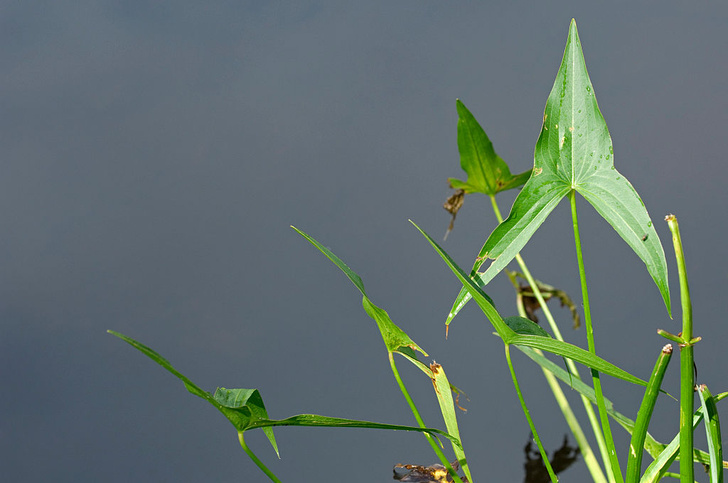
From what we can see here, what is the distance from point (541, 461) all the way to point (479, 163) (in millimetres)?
324

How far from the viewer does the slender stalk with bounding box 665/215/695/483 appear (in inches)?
12.9

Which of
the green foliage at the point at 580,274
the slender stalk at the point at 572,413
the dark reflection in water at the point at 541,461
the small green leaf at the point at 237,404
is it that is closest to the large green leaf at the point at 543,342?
the green foliage at the point at 580,274

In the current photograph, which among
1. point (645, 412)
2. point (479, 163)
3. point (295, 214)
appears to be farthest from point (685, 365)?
point (295, 214)

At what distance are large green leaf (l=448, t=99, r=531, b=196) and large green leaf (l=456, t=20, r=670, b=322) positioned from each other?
0.16m

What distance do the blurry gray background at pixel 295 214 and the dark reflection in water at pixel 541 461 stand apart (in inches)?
0.5

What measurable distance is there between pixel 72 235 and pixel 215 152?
0.22 m

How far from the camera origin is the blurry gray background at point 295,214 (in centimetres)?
75

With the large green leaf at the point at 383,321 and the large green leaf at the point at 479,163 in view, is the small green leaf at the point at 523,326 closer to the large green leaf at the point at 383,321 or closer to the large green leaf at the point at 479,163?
the large green leaf at the point at 383,321

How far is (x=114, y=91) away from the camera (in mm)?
990

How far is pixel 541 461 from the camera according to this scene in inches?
28.8

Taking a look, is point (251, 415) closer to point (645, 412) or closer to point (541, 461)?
point (645, 412)

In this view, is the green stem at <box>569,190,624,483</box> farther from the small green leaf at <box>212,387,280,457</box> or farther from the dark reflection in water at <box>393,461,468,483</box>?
the small green leaf at <box>212,387,280,457</box>

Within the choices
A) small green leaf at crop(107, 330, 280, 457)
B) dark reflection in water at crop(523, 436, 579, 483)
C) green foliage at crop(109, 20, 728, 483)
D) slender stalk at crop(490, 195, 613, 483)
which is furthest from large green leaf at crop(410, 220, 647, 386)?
dark reflection in water at crop(523, 436, 579, 483)

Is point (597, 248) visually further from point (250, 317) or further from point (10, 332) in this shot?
point (10, 332)
